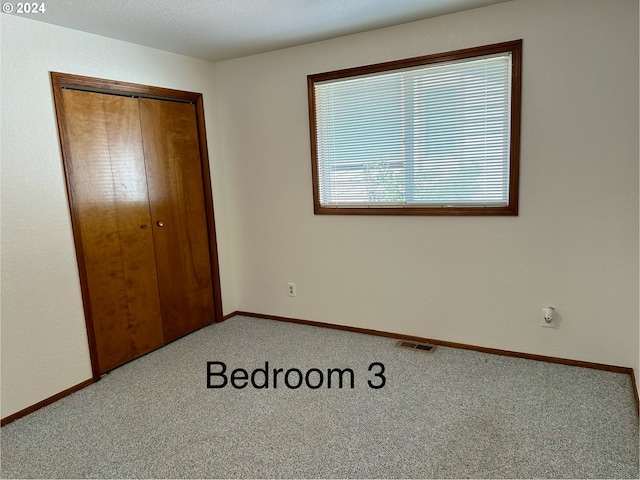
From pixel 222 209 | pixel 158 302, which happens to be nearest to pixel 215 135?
pixel 222 209

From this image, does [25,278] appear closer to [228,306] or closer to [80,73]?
[80,73]

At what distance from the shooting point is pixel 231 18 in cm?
260

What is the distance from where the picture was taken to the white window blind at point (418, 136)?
2729mm

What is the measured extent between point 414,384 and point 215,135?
265 centimetres

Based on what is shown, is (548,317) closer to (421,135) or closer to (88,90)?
(421,135)

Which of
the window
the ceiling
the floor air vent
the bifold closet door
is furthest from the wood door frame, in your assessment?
the floor air vent

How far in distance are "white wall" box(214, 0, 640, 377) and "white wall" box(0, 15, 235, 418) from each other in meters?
1.39

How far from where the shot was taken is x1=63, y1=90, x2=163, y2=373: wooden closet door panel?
107 inches

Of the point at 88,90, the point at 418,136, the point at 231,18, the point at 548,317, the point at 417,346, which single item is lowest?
the point at 417,346

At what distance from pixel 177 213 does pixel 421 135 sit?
79.6 inches

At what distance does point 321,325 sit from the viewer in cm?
359

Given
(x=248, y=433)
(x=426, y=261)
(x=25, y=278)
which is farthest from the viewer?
(x=426, y=261)

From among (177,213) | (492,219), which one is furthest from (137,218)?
(492,219)

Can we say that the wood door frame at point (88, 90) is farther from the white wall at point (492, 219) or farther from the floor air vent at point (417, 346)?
the floor air vent at point (417, 346)
